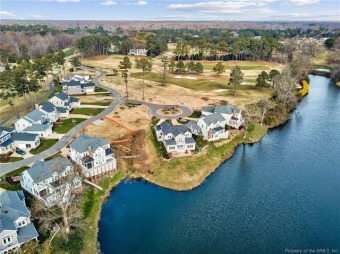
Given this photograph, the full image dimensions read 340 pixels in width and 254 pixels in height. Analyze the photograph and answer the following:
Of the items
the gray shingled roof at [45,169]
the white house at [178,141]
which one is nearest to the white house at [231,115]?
the white house at [178,141]

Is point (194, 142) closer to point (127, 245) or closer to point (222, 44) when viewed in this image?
point (127, 245)

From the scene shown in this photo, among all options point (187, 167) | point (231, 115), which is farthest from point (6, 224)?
point (231, 115)

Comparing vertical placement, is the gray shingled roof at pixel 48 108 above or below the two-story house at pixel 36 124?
above

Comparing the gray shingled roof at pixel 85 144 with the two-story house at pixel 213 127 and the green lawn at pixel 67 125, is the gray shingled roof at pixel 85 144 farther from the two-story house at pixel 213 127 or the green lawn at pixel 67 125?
the two-story house at pixel 213 127

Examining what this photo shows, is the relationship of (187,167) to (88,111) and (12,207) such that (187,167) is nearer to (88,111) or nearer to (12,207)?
(12,207)

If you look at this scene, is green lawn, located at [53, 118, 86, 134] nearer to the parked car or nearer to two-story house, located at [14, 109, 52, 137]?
two-story house, located at [14, 109, 52, 137]
